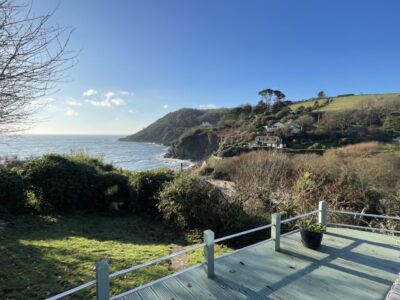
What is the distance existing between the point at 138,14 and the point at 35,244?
6.67 m

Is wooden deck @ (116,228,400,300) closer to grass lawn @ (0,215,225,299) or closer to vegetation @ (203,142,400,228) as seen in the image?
grass lawn @ (0,215,225,299)

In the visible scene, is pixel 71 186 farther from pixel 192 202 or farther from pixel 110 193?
pixel 192 202

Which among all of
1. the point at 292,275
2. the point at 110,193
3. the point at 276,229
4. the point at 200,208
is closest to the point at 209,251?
the point at 292,275

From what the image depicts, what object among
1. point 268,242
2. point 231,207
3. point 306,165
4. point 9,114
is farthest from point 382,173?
point 9,114

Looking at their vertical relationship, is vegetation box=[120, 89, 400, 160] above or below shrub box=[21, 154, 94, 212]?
above

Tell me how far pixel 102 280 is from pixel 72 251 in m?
3.39

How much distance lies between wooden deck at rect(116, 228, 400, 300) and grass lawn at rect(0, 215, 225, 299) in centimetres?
106

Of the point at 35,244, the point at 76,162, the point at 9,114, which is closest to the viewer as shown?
the point at 9,114

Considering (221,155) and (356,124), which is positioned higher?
(356,124)

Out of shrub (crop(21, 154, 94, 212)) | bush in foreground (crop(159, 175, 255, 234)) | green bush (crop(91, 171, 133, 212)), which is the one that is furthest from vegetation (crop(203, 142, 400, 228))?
shrub (crop(21, 154, 94, 212))

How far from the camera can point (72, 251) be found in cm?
556

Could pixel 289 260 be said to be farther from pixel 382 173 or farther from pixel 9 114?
pixel 382 173

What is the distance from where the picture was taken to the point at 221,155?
33562 mm

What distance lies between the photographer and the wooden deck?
343 centimetres
